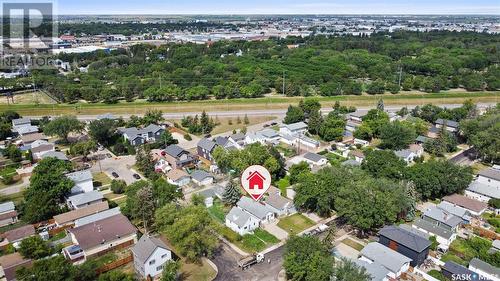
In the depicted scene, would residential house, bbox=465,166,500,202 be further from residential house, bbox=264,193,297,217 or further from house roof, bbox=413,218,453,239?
residential house, bbox=264,193,297,217

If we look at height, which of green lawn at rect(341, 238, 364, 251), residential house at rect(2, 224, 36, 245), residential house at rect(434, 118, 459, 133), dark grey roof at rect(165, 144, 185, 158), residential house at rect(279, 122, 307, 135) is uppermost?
residential house at rect(434, 118, 459, 133)

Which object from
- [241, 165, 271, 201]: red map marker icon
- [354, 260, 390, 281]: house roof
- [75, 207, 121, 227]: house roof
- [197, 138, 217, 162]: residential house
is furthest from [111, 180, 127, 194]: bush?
[354, 260, 390, 281]: house roof

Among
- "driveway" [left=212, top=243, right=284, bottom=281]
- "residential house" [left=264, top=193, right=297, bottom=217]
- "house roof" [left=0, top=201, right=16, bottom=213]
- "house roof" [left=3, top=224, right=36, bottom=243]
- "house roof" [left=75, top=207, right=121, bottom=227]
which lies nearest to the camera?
"driveway" [left=212, top=243, right=284, bottom=281]

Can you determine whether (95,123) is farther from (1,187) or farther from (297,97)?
(297,97)

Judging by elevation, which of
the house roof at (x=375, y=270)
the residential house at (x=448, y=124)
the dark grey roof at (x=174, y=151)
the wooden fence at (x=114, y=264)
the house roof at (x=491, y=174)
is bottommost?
the wooden fence at (x=114, y=264)

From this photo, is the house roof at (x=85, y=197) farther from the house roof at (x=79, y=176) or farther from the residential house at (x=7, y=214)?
the residential house at (x=7, y=214)

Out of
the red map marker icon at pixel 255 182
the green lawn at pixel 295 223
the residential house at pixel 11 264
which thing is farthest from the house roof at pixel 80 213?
the green lawn at pixel 295 223

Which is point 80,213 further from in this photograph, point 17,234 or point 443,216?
point 443,216
